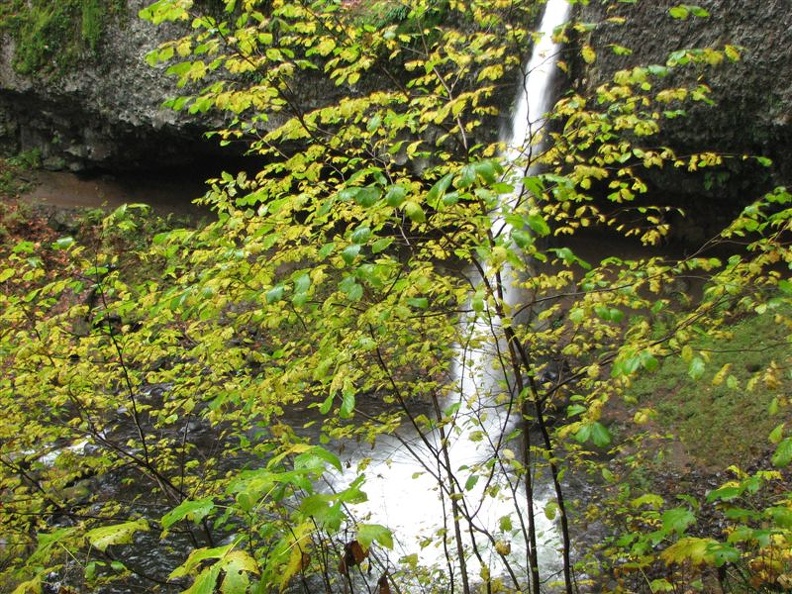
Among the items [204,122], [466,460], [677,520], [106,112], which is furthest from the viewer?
[106,112]

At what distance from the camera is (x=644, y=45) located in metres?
8.04

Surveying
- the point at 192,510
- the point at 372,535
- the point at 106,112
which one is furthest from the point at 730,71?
the point at 106,112

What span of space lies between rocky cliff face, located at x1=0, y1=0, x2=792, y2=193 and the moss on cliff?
10.7 inches

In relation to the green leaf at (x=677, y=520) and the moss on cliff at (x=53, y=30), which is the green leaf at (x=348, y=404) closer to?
the green leaf at (x=677, y=520)

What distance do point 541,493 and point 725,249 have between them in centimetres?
670

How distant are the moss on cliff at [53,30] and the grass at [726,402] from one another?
44.3 feet

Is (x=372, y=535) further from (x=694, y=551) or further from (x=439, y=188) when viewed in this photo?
(x=694, y=551)

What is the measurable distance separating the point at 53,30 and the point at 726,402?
1560 cm

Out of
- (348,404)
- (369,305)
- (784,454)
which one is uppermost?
(369,305)

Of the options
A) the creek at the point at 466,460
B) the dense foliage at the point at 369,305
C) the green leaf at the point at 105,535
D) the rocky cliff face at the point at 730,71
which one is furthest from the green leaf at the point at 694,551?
the rocky cliff face at the point at 730,71

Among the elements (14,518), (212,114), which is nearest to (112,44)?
(212,114)

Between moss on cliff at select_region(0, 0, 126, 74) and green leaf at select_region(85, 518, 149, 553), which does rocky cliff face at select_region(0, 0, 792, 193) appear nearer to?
moss on cliff at select_region(0, 0, 126, 74)

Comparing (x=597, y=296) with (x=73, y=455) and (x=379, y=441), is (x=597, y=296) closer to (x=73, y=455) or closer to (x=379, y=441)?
(x=73, y=455)

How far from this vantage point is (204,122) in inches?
467
